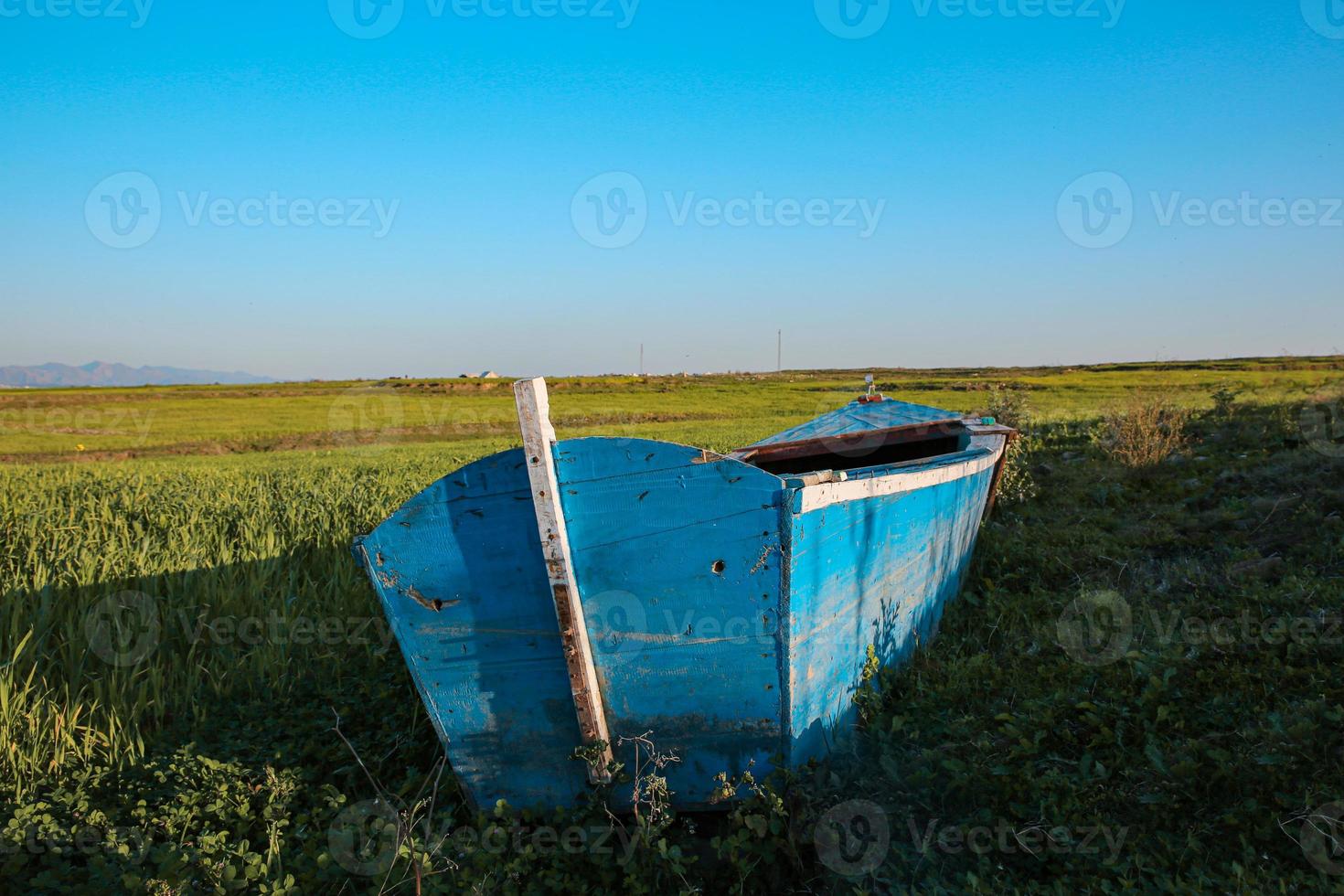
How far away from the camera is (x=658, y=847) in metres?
2.63

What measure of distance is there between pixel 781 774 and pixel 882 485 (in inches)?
48.8

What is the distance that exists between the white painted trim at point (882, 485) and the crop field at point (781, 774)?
941 millimetres

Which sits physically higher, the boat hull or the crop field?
the boat hull

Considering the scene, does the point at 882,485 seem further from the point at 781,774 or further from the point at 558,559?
the point at 558,559

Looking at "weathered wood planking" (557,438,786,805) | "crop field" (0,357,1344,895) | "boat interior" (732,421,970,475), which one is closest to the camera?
"crop field" (0,357,1344,895)

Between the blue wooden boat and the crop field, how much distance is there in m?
0.22

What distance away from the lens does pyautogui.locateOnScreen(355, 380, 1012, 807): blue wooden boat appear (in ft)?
9.05

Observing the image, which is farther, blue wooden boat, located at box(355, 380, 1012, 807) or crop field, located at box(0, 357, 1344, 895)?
blue wooden boat, located at box(355, 380, 1012, 807)

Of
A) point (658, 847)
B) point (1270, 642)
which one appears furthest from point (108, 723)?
point (1270, 642)

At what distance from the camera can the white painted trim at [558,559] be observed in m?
2.67

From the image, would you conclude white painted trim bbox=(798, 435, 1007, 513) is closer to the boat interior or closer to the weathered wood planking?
the weathered wood planking

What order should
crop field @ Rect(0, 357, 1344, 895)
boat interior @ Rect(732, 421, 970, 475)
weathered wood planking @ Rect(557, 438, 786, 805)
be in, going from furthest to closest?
1. boat interior @ Rect(732, 421, 970, 475)
2. weathered wood planking @ Rect(557, 438, 786, 805)
3. crop field @ Rect(0, 357, 1344, 895)

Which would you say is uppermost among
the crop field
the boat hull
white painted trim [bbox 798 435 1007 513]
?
white painted trim [bbox 798 435 1007 513]

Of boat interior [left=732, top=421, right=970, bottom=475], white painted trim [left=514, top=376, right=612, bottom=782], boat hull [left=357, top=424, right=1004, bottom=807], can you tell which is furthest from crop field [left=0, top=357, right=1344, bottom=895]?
boat interior [left=732, top=421, right=970, bottom=475]
